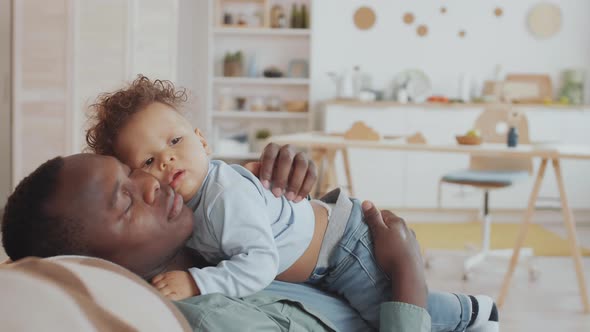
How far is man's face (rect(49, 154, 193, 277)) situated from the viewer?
87 cm

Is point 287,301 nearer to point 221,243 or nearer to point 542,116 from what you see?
point 221,243

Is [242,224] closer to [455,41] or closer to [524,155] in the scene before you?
[524,155]

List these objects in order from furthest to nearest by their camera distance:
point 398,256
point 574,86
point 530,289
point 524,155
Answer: point 574,86
point 530,289
point 524,155
point 398,256

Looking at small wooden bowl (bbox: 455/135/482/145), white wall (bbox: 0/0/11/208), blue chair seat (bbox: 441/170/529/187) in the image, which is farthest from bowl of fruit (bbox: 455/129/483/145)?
white wall (bbox: 0/0/11/208)

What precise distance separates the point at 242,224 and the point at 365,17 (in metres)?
6.27

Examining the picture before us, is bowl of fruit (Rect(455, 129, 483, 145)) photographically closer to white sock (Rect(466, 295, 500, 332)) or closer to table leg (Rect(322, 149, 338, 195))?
table leg (Rect(322, 149, 338, 195))

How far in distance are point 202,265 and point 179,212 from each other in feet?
0.72

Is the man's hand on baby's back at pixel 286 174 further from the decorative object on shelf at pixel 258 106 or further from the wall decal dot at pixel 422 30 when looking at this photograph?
the wall decal dot at pixel 422 30

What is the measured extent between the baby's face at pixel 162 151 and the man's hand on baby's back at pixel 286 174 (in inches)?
4.4

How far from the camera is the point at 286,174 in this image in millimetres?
1243

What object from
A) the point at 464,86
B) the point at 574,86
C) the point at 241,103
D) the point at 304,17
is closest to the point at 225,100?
the point at 241,103

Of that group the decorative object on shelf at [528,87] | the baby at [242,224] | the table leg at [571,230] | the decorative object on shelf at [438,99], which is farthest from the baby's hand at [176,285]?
the decorative object on shelf at [528,87]

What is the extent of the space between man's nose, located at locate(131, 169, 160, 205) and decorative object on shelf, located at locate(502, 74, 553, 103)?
634 cm

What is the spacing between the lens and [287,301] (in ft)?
3.44
